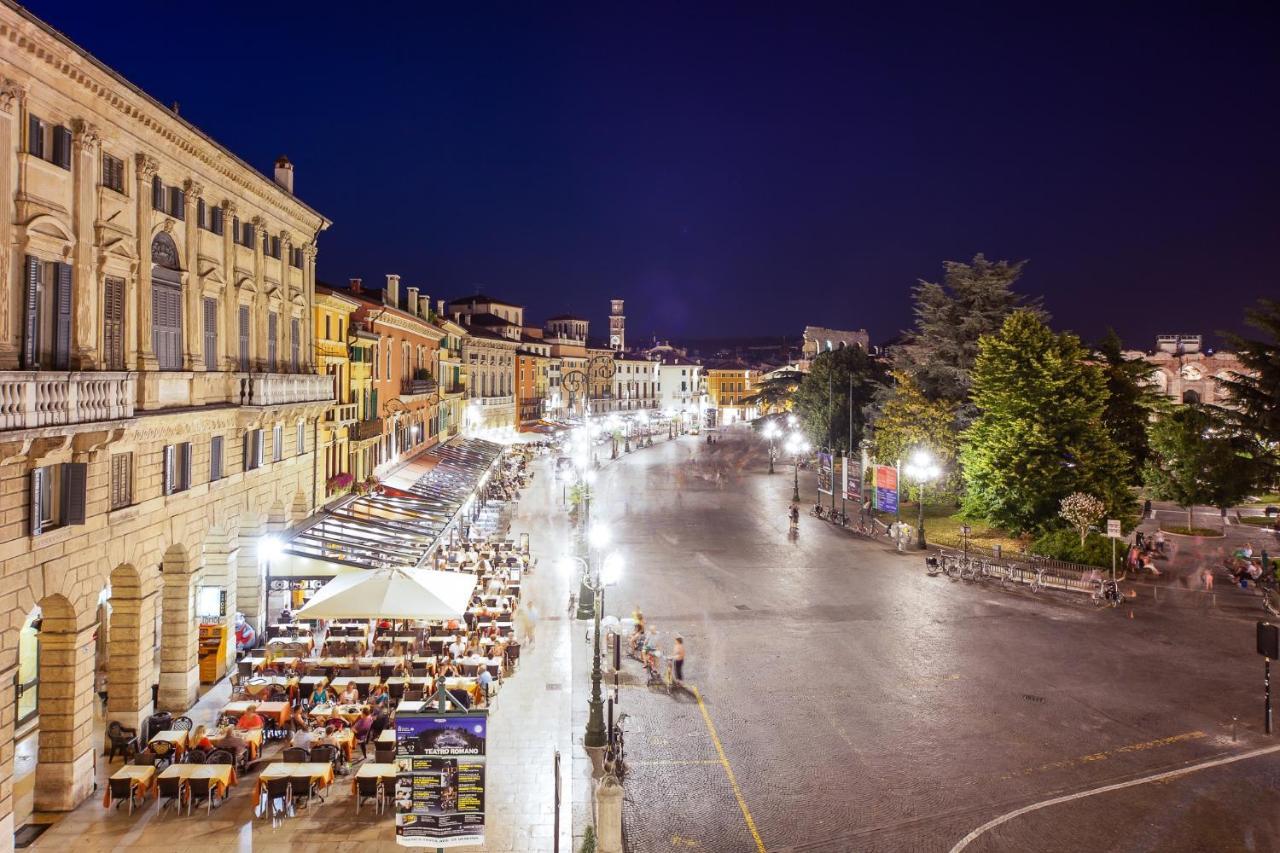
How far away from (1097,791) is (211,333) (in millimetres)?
20879

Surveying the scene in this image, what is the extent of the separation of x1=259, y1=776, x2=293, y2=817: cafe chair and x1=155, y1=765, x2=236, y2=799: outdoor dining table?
2.93 ft

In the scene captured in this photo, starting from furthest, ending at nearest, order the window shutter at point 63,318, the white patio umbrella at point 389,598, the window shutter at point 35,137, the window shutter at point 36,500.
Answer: the white patio umbrella at point 389,598 → the window shutter at point 63,318 → the window shutter at point 35,137 → the window shutter at point 36,500

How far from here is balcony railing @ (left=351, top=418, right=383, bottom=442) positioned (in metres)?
32.4

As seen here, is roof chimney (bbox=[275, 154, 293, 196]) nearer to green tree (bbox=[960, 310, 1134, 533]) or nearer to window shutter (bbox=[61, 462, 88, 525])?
window shutter (bbox=[61, 462, 88, 525])

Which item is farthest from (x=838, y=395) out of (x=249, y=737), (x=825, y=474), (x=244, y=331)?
(x=249, y=737)

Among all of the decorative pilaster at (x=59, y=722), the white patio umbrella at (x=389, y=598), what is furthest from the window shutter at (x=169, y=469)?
the decorative pilaster at (x=59, y=722)

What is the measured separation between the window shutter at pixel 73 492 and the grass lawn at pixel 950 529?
1378 inches

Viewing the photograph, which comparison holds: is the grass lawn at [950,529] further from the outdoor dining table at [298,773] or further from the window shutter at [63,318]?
the window shutter at [63,318]

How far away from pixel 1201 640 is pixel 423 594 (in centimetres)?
2306

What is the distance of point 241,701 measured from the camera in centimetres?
1777

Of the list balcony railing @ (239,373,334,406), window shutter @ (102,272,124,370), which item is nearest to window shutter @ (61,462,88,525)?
window shutter @ (102,272,124,370)

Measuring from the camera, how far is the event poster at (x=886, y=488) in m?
43.0

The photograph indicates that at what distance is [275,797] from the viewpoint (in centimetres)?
1355

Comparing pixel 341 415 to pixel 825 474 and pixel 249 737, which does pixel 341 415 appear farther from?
pixel 825 474
